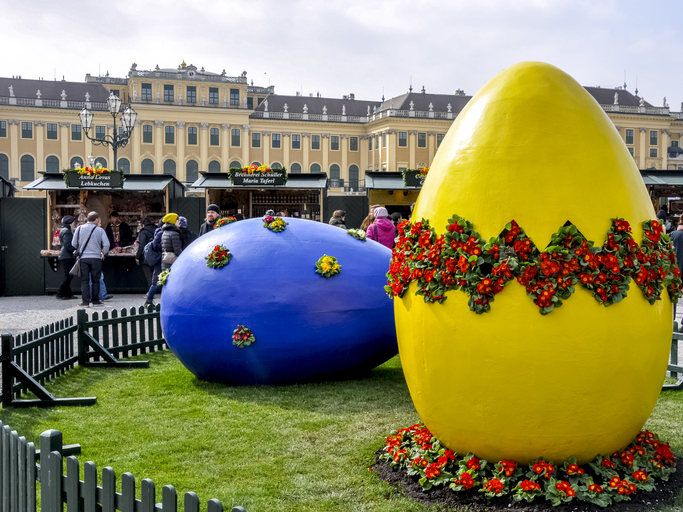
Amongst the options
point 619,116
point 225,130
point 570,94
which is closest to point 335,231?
point 570,94

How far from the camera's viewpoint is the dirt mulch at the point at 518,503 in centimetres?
436

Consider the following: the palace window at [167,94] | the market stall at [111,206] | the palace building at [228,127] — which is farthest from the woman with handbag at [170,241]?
the palace window at [167,94]

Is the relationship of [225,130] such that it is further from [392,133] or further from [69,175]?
[69,175]

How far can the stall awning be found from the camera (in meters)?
19.5

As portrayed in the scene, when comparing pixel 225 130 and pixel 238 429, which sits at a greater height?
pixel 225 130

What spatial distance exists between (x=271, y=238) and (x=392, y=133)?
275 ft

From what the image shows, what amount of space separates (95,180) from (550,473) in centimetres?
1608

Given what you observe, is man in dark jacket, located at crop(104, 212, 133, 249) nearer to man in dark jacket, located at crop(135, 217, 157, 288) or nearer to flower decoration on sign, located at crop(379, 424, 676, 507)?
man in dark jacket, located at crop(135, 217, 157, 288)

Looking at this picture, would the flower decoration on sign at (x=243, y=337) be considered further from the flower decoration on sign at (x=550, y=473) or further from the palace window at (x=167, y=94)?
the palace window at (x=167, y=94)

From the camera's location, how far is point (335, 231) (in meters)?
8.17

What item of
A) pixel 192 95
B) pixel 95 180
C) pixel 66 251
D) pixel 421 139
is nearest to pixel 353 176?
pixel 421 139

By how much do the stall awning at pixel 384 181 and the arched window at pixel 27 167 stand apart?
71.7 metres

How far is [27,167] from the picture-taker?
8106cm

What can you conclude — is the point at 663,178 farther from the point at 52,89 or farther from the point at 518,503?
the point at 52,89
